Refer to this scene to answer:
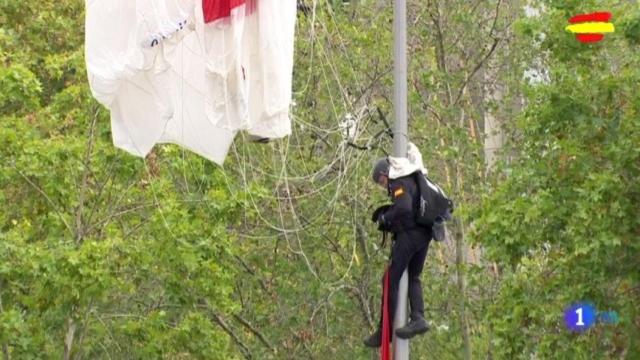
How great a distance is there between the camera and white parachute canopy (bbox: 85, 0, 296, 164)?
336 inches

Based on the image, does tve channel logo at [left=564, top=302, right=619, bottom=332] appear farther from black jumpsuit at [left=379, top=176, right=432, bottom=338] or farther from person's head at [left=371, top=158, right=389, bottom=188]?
person's head at [left=371, top=158, right=389, bottom=188]

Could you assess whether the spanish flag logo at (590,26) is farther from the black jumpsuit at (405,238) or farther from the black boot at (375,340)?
the black boot at (375,340)

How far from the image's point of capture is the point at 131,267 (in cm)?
1562

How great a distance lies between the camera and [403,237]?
34.6 ft

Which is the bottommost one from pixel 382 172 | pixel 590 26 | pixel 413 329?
pixel 413 329

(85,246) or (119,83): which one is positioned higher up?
(119,83)

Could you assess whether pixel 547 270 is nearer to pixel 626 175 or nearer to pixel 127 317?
pixel 626 175

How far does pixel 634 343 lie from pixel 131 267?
5.29 meters

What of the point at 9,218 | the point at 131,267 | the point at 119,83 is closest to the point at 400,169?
the point at 119,83

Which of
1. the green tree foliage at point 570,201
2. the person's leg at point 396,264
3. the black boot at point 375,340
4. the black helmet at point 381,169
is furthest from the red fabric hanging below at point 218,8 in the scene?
the green tree foliage at point 570,201

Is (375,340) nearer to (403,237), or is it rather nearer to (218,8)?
(403,237)

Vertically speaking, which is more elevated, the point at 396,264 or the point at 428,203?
the point at 428,203

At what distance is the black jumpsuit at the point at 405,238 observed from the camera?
33.7 ft

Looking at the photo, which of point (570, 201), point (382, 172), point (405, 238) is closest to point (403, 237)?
point (405, 238)
